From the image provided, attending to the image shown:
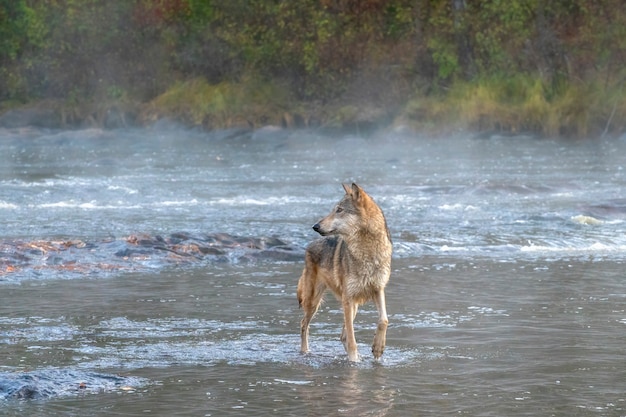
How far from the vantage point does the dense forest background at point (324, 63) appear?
40.6 meters

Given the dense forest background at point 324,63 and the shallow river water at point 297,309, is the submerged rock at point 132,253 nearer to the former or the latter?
the shallow river water at point 297,309

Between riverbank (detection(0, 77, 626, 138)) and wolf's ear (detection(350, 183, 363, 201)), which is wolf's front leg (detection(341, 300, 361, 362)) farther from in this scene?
riverbank (detection(0, 77, 626, 138))

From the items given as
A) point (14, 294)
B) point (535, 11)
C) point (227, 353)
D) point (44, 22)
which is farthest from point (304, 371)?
point (44, 22)

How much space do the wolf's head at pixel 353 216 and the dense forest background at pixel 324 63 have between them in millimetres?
29150

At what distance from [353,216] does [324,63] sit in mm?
39491

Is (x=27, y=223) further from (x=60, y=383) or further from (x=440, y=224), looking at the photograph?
(x=60, y=383)

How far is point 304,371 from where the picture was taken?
8.81 meters

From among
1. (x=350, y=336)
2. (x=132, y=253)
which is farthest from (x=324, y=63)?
(x=350, y=336)

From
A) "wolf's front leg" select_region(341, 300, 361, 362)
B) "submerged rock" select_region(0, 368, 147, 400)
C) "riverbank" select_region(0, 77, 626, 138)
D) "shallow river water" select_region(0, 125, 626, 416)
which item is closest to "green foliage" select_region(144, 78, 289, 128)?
"riverbank" select_region(0, 77, 626, 138)

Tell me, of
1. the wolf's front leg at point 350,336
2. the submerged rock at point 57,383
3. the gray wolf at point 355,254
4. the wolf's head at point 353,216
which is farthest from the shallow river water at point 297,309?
the wolf's head at point 353,216

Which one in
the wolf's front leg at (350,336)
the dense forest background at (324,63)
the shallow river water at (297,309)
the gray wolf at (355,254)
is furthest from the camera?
the dense forest background at (324,63)

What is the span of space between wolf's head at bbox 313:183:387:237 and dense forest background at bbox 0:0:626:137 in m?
29.2

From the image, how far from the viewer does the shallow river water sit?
7961mm

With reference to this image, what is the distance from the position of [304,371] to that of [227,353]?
0.78 metres
